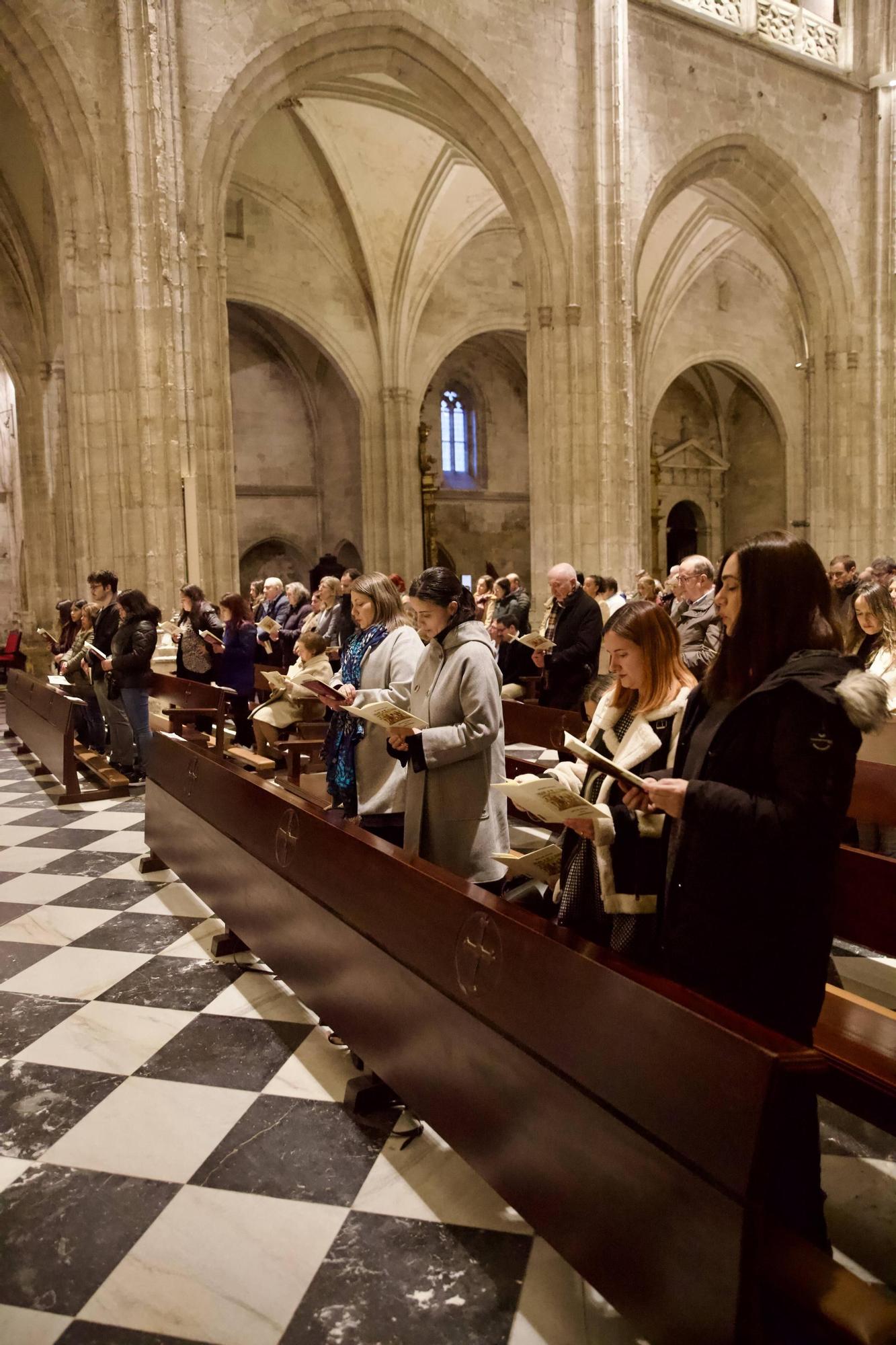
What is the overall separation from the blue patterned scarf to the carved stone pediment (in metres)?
21.1

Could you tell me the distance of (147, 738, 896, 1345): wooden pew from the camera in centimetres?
156

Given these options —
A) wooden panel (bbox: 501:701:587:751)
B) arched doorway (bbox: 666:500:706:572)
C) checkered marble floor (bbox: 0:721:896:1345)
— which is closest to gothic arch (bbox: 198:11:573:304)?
wooden panel (bbox: 501:701:587:751)

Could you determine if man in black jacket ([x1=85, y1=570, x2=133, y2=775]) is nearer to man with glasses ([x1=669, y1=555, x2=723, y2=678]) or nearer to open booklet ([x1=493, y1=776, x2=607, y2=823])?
man with glasses ([x1=669, y1=555, x2=723, y2=678])

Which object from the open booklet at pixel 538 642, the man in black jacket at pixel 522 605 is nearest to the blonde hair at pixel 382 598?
the open booklet at pixel 538 642

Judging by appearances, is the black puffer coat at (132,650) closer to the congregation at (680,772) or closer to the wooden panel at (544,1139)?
the congregation at (680,772)

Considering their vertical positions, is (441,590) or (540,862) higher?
(441,590)

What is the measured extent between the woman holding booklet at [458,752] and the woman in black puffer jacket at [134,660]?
4.55 meters

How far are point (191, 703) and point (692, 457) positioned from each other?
2068 centimetres

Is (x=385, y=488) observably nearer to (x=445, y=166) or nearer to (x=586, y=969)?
(x=445, y=166)

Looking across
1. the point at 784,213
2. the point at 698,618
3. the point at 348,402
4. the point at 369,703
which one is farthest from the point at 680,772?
the point at 348,402

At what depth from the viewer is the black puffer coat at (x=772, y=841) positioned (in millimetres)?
1778

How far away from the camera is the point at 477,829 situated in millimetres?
3465

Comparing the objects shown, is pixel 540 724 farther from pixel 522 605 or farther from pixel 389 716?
A: pixel 522 605

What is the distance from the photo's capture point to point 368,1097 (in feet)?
9.44
